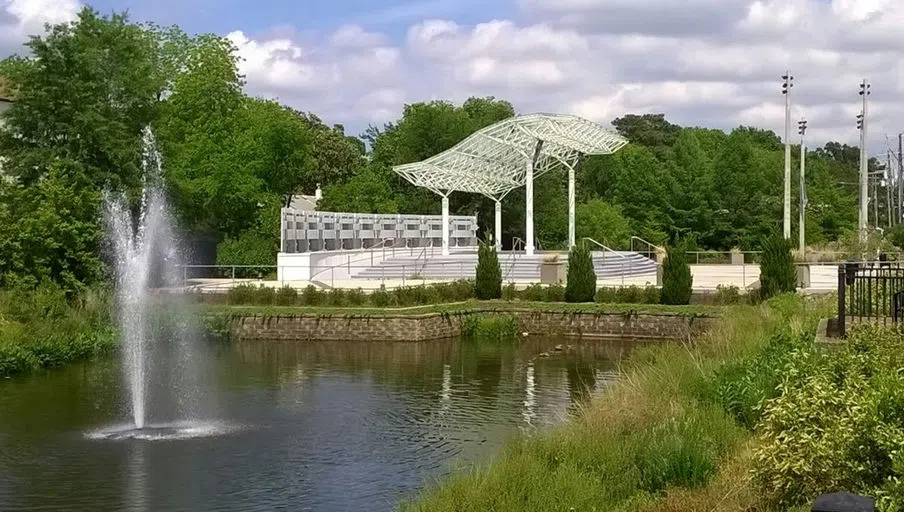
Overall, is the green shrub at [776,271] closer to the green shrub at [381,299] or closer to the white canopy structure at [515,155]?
the green shrub at [381,299]

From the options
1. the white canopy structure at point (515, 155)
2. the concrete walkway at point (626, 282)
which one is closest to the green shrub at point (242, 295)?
the concrete walkway at point (626, 282)

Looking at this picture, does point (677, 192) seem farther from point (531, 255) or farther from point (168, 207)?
point (168, 207)

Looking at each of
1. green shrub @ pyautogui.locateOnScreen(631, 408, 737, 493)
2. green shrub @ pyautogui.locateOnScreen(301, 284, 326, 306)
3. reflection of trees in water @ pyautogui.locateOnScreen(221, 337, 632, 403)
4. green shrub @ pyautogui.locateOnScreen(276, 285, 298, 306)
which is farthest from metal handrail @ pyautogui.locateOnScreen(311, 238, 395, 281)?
green shrub @ pyautogui.locateOnScreen(631, 408, 737, 493)

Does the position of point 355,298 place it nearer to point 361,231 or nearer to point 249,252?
point 249,252

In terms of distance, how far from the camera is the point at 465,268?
145 feet

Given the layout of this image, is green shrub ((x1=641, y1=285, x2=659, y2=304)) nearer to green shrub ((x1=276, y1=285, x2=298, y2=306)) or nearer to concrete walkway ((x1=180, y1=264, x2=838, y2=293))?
concrete walkway ((x1=180, y1=264, x2=838, y2=293))

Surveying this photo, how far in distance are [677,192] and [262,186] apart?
2734 centimetres

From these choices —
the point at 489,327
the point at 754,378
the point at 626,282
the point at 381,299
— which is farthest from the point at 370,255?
the point at 754,378

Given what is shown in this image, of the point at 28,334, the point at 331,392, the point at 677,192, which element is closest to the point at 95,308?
the point at 28,334

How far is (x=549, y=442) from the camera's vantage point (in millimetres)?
11781

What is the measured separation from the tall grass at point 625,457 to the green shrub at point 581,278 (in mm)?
19078

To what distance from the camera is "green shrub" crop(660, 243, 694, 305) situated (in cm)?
3288

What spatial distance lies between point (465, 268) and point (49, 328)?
822 inches

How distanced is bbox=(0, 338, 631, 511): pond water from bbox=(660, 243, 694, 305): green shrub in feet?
20.0
